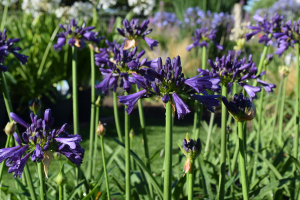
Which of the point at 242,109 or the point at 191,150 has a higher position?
the point at 242,109

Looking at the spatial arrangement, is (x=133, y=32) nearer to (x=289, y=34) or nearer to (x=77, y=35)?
(x=77, y=35)

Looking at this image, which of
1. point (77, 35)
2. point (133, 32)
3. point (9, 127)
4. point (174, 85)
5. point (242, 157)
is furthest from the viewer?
point (77, 35)

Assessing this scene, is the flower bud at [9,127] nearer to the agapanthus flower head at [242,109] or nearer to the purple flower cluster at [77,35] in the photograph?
the purple flower cluster at [77,35]

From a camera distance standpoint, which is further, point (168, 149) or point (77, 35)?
point (77, 35)

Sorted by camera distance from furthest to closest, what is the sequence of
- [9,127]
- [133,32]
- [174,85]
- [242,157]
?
[133,32], [9,127], [242,157], [174,85]

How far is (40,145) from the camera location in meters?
1.00

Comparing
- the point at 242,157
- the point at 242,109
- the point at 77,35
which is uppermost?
the point at 77,35

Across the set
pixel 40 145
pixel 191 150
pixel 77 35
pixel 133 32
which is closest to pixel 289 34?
pixel 133 32

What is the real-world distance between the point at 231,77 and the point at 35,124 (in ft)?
3.01

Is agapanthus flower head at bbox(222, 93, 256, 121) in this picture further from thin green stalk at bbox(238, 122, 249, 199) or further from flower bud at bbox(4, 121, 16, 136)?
flower bud at bbox(4, 121, 16, 136)

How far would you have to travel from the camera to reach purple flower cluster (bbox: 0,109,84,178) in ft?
3.14

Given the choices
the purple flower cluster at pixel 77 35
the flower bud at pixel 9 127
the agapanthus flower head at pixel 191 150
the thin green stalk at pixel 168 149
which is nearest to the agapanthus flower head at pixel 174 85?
the thin green stalk at pixel 168 149

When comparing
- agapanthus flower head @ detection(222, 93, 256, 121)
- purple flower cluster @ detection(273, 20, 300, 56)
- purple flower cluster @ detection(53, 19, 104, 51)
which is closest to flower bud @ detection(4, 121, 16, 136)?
purple flower cluster @ detection(53, 19, 104, 51)

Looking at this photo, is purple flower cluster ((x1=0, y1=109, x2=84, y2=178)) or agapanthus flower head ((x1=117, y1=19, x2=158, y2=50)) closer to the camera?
purple flower cluster ((x1=0, y1=109, x2=84, y2=178))
